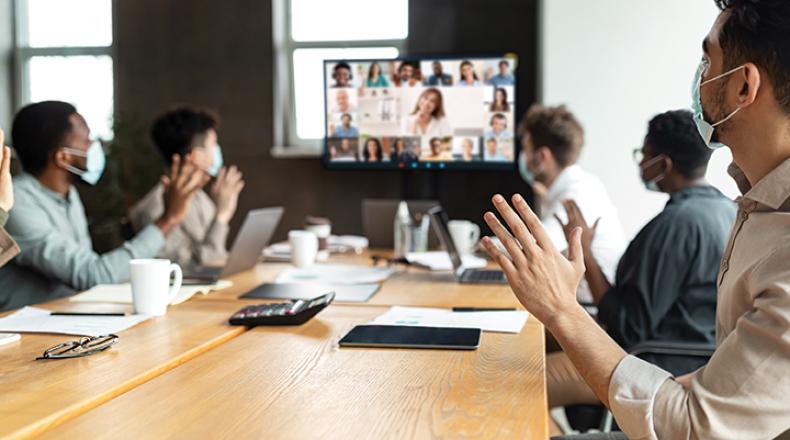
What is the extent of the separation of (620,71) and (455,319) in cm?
294

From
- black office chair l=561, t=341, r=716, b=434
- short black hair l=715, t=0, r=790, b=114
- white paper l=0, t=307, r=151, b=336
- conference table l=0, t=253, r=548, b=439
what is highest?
short black hair l=715, t=0, r=790, b=114

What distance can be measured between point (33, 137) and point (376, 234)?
1384mm

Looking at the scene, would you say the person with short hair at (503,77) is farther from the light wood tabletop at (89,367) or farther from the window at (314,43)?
the window at (314,43)

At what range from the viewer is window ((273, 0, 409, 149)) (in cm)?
536

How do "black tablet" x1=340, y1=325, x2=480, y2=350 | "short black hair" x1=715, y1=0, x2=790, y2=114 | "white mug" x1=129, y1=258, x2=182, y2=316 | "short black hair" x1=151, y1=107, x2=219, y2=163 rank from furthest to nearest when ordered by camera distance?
"short black hair" x1=151, y1=107, x2=219, y2=163 → "white mug" x1=129, y1=258, x2=182, y2=316 → "black tablet" x1=340, y1=325, x2=480, y2=350 → "short black hair" x1=715, y1=0, x2=790, y2=114

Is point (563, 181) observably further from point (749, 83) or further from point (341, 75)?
point (749, 83)

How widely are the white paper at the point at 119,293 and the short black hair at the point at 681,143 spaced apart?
1.25 meters

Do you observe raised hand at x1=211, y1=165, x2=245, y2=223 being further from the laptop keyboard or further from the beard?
the beard

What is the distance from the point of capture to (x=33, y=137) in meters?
2.60

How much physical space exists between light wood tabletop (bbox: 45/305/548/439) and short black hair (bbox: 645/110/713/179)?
97 cm

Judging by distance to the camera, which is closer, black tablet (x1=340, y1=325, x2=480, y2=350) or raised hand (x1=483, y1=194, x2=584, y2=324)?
raised hand (x1=483, y1=194, x2=584, y2=324)

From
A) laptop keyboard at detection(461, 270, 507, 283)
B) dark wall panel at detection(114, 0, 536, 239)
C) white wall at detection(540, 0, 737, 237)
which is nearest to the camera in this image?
laptop keyboard at detection(461, 270, 507, 283)

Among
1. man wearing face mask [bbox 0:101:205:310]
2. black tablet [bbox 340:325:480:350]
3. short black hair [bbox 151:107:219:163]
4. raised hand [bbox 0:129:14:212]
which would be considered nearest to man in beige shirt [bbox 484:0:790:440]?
black tablet [bbox 340:325:480:350]

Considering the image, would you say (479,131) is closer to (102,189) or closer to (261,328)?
(261,328)
